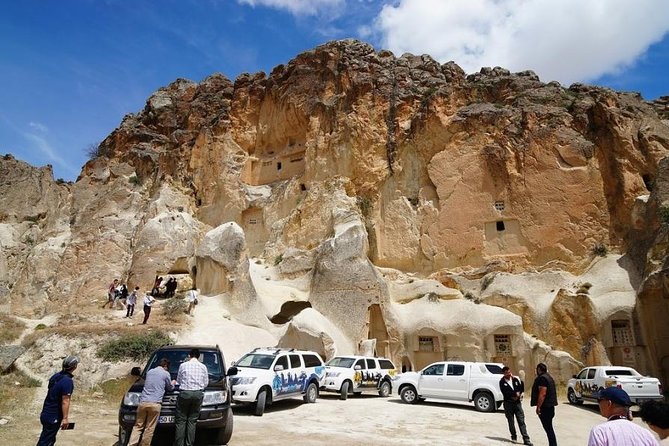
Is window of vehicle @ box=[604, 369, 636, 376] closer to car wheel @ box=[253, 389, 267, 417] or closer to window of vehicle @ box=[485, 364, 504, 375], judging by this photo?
window of vehicle @ box=[485, 364, 504, 375]

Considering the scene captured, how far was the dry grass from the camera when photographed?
1945 cm

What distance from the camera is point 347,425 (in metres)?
11.7

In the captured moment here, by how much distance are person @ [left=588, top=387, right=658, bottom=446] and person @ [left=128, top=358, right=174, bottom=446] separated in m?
6.26

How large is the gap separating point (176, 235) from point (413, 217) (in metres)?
15.7

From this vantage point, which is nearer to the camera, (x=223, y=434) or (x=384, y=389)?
(x=223, y=434)

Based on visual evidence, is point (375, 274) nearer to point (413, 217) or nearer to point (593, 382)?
point (413, 217)

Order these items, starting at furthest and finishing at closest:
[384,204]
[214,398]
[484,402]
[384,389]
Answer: [384,204] → [384,389] → [484,402] → [214,398]

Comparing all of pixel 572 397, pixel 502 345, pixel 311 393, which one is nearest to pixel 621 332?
pixel 502 345

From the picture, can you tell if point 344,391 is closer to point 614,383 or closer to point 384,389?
point 384,389

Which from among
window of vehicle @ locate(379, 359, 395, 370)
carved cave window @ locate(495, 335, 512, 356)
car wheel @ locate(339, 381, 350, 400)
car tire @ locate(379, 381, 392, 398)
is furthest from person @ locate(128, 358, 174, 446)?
carved cave window @ locate(495, 335, 512, 356)

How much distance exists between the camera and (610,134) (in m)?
30.4

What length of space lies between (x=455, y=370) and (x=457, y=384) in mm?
499

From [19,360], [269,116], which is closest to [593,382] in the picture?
[19,360]

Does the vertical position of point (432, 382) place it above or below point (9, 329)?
below
